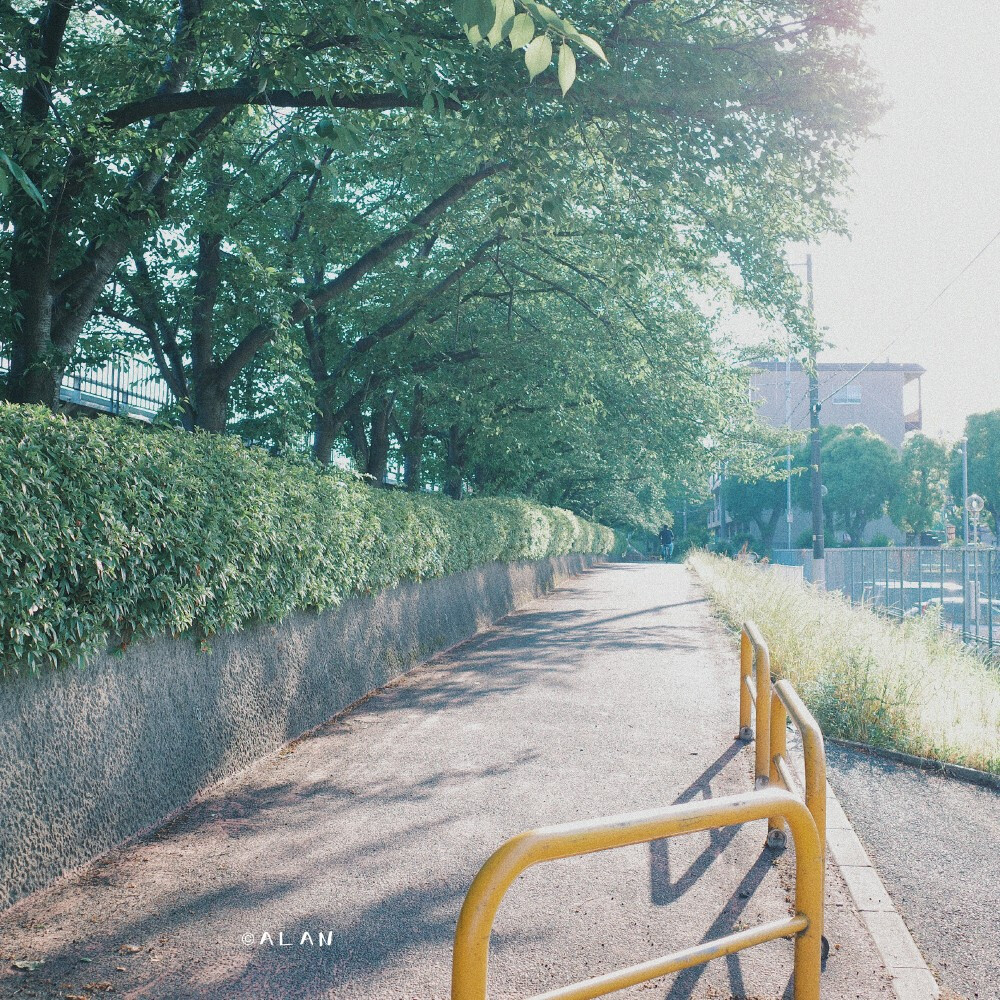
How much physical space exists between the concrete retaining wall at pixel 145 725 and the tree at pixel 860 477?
193 feet

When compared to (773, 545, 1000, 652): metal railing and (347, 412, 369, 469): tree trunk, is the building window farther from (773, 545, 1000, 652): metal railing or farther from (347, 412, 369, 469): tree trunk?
(347, 412, 369, 469): tree trunk

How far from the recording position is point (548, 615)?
18875mm

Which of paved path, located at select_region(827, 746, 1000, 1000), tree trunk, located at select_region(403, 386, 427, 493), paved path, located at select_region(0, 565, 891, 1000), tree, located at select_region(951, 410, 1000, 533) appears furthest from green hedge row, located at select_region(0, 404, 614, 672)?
tree, located at select_region(951, 410, 1000, 533)

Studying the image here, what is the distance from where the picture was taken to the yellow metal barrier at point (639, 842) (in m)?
2.43

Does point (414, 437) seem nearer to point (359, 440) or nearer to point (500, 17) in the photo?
point (359, 440)

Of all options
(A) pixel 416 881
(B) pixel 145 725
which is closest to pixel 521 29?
(A) pixel 416 881

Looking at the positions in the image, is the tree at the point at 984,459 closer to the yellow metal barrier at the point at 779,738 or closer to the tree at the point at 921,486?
the tree at the point at 921,486

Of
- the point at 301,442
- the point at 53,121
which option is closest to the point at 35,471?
the point at 53,121

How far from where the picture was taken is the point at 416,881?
4.75 meters

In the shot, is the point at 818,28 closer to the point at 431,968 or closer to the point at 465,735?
the point at 465,735

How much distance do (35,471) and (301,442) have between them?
7657mm

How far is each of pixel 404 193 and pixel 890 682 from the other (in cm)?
996

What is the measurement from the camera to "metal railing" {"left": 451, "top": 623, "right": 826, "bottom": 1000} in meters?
2.44

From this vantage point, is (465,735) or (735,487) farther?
(735,487)
